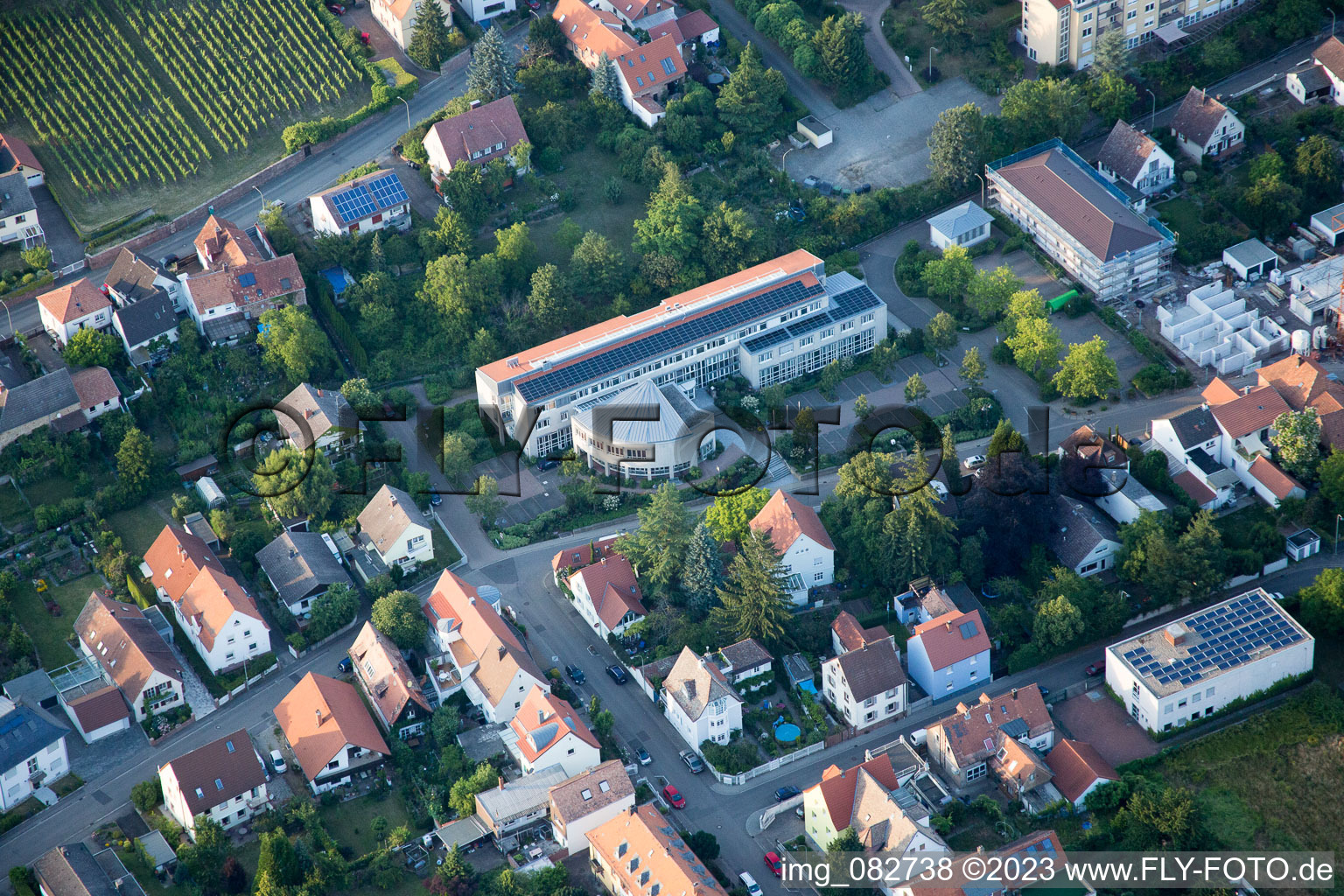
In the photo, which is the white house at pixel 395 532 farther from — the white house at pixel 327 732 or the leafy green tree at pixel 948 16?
the leafy green tree at pixel 948 16

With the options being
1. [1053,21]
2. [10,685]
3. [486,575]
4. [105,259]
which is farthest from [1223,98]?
[10,685]

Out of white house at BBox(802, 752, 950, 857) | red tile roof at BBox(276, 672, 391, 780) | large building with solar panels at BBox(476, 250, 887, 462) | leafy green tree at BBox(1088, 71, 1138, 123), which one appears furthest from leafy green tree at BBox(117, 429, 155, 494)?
leafy green tree at BBox(1088, 71, 1138, 123)

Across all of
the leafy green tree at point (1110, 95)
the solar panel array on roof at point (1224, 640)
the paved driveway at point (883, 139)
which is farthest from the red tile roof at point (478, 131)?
the solar panel array on roof at point (1224, 640)

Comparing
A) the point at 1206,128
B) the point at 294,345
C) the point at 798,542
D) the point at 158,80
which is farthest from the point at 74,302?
the point at 1206,128

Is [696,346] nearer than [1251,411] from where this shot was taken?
No

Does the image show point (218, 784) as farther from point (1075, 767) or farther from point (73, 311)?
point (1075, 767)

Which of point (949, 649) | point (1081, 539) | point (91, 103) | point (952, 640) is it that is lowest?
point (1081, 539)
